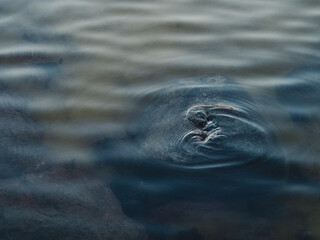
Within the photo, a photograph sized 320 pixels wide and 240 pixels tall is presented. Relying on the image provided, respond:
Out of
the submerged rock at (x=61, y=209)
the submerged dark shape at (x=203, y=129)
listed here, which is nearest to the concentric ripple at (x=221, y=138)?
the submerged dark shape at (x=203, y=129)

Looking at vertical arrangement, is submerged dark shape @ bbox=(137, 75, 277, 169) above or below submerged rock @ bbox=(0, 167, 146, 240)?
above

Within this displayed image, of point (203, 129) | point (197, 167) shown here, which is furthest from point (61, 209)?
point (203, 129)

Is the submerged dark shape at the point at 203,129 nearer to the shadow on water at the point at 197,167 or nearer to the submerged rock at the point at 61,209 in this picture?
the shadow on water at the point at 197,167

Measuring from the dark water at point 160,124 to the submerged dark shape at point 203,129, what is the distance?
11mm

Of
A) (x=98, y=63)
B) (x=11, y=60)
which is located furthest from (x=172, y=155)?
(x=11, y=60)

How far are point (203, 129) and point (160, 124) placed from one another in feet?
1.07

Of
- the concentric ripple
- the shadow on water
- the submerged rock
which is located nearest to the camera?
the submerged rock

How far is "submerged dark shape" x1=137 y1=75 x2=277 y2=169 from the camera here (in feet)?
11.0

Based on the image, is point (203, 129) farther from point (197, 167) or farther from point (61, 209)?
point (61, 209)

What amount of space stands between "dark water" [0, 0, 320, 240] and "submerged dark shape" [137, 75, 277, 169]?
11 mm

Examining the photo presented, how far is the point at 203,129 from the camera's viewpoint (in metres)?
3.52

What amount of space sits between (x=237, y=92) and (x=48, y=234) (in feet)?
6.29

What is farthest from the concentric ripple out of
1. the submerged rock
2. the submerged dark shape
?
the submerged rock

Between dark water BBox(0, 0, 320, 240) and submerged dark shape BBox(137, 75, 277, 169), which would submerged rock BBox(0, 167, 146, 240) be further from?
submerged dark shape BBox(137, 75, 277, 169)
